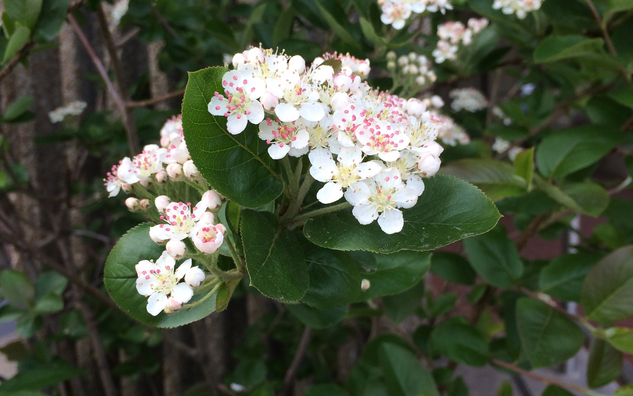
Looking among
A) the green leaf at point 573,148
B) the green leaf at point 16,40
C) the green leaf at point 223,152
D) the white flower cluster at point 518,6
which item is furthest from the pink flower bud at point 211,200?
the white flower cluster at point 518,6

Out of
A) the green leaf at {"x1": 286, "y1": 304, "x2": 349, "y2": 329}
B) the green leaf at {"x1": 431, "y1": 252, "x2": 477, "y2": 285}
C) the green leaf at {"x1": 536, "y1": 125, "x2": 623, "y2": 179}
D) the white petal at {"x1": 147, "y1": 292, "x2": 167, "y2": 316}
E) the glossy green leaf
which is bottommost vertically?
the glossy green leaf

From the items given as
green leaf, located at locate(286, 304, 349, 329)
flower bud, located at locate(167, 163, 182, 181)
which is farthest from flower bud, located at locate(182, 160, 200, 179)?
green leaf, located at locate(286, 304, 349, 329)

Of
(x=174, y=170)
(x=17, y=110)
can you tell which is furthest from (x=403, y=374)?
(x=17, y=110)

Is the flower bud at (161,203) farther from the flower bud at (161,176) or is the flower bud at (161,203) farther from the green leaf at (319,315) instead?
the green leaf at (319,315)

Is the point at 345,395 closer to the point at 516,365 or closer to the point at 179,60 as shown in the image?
the point at 516,365

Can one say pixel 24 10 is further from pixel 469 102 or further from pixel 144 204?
pixel 469 102

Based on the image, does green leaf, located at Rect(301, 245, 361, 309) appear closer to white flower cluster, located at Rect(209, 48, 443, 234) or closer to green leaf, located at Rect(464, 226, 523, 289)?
white flower cluster, located at Rect(209, 48, 443, 234)

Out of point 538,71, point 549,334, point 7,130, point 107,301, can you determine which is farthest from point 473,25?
point 7,130
